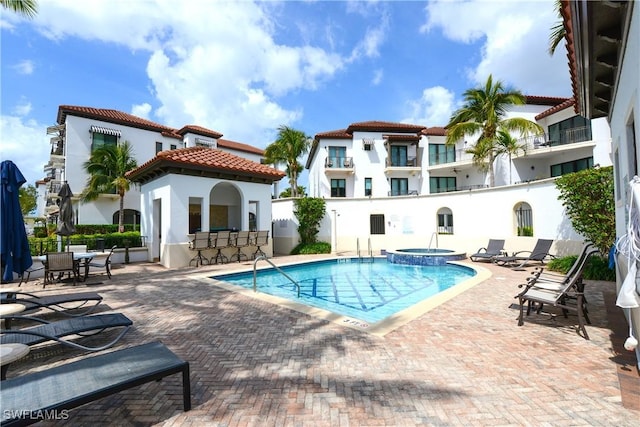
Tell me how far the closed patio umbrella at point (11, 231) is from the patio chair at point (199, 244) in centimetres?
648

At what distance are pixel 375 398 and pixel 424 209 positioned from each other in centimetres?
1773

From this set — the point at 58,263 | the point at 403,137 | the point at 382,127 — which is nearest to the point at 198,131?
the point at 382,127

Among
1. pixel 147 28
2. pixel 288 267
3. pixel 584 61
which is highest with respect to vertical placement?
pixel 147 28

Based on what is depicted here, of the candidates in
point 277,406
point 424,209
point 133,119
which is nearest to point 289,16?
point 277,406

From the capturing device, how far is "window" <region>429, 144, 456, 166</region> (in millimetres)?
29500

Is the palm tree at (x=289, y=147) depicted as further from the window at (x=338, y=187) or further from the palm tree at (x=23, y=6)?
the palm tree at (x=23, y=6)

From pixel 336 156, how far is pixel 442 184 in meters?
11.5

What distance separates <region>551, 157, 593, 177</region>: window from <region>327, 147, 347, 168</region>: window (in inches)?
737

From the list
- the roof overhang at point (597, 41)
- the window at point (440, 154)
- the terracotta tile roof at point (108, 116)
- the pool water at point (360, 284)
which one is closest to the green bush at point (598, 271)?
the pool water at point (360, 284)

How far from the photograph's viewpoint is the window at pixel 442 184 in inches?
1183

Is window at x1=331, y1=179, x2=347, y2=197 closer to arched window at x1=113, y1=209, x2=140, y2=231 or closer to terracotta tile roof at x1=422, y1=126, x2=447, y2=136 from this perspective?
terracotta tile roof at x1=422, y1=126, x2=447, y2=136

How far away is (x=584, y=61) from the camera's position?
4.68 m

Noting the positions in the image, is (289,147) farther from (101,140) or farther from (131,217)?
(101,140)

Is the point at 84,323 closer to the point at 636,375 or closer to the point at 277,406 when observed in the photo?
the point at 277,406
